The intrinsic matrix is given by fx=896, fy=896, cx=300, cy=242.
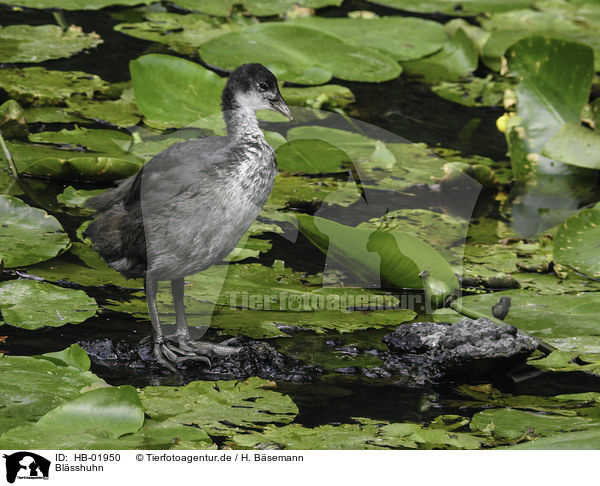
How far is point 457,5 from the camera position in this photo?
616 centimetres

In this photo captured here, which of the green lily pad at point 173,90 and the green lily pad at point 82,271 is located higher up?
the green lily pad at point 173,90

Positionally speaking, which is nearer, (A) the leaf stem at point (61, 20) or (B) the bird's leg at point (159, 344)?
(B) the bird's leg at point (159, 344)

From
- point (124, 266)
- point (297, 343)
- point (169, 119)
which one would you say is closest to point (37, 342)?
point (124, 266)

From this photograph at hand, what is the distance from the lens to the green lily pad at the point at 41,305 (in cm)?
269

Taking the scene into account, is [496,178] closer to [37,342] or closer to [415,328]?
[415,328]

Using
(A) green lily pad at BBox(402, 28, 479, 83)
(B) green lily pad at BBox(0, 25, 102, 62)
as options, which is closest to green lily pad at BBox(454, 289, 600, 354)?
(A) green lily pad at BBox(402, 28, 479, 83)

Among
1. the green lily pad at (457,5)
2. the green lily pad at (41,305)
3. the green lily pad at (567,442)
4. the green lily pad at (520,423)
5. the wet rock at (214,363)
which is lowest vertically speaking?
the wet rock at (214,363)

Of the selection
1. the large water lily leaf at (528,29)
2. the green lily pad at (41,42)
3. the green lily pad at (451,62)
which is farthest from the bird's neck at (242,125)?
the large water lily leaf at (528,29)

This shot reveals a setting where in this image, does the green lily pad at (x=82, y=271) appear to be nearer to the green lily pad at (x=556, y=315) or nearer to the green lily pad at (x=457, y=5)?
the green lily pad at (x=556, y=315)

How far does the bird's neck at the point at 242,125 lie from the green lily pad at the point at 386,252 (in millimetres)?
386

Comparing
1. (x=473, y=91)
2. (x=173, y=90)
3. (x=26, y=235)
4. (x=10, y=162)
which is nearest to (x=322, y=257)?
(x=26, y=235)

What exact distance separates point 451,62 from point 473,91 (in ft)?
1.11

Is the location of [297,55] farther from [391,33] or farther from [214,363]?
[214,363]

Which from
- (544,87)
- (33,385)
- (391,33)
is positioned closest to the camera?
(33,385)
